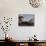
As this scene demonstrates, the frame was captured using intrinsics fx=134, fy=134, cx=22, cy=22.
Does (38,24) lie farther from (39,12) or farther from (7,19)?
(7,19)

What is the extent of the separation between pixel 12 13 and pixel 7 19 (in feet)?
0.85

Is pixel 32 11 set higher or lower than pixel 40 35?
higher

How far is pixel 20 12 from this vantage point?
446 cm

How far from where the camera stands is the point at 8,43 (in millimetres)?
4027

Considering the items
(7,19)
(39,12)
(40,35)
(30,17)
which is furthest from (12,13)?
(40,35)

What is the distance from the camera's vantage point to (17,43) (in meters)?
3.98

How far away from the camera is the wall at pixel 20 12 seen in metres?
4.46

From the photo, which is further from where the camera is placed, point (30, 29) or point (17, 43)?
point (30, 29)

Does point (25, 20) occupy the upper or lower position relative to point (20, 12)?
lower

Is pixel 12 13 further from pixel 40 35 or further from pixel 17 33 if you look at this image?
pixel 40 35

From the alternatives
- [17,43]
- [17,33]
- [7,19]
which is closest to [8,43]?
[17,43]

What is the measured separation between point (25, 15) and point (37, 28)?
1.94 feet

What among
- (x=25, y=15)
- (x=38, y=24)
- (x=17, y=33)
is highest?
(x=25, y=15)

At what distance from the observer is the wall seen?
4.46 metres
